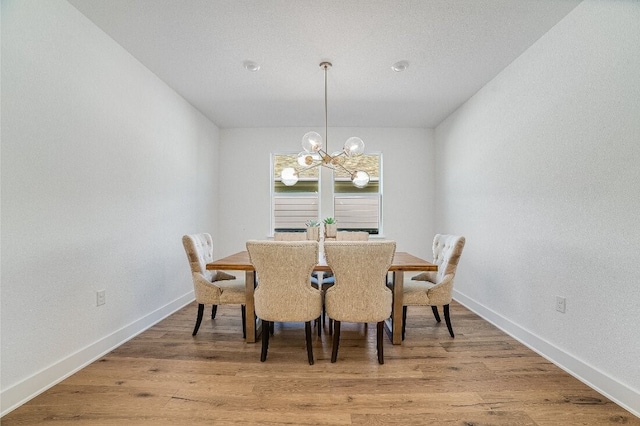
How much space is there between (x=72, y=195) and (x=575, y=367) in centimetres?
379

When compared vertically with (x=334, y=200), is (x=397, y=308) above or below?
below

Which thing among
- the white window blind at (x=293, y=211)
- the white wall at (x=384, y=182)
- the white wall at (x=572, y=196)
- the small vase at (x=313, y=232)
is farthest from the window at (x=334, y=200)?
the white wall at (x=572, y=196)

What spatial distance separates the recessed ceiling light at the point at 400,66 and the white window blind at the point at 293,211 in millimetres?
2477

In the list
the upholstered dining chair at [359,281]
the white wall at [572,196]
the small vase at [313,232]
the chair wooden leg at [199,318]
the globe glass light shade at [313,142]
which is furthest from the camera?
the small vase at [313,232]

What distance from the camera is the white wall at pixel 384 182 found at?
4770 millimetres

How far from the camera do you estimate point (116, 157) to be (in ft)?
8.13

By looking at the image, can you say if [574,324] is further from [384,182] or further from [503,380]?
[384,182]

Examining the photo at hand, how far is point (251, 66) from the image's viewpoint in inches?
110

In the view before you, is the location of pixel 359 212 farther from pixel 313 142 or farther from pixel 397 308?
pixel 397 308

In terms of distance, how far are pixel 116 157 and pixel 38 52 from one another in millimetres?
859

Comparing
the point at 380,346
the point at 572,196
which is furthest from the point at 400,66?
the point at 380,346

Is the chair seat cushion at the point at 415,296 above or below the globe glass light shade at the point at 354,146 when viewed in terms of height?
below

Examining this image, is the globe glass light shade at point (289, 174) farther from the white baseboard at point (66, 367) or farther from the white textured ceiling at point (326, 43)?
the white baseboard at point (66, 367)

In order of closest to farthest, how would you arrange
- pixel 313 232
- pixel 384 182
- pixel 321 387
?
pixel 321 387
pixel 313 232
pixel 384 182
